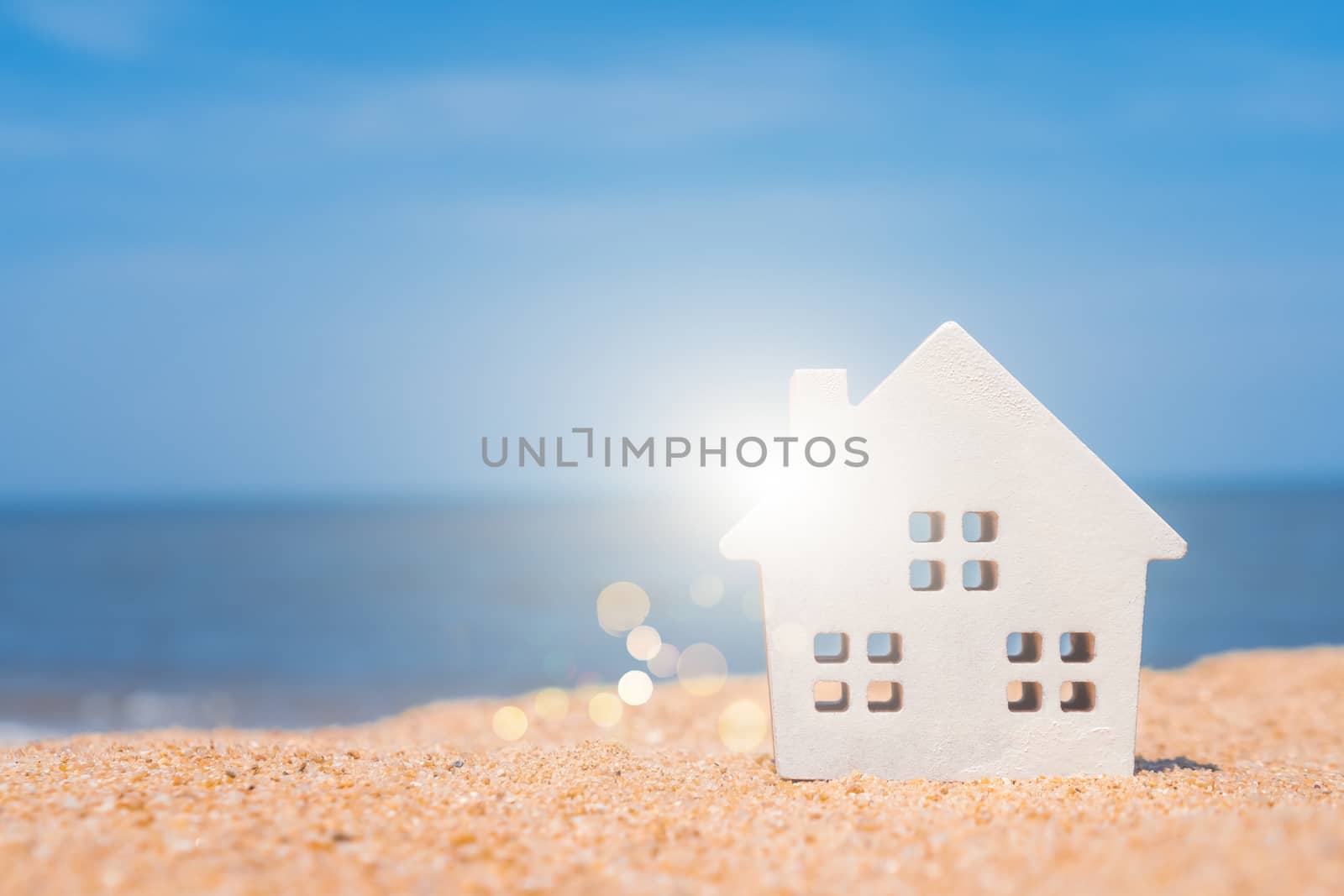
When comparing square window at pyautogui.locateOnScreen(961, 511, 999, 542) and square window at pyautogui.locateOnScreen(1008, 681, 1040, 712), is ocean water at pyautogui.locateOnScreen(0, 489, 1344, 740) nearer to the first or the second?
square window at pyautogui.locateOnScreen(1008, 681, 1040, 712)

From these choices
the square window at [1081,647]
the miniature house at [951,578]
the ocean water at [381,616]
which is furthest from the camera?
the ocean water at [381,616]

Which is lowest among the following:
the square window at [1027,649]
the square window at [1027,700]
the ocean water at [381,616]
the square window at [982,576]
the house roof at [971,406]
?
the ocean water at [381,616]

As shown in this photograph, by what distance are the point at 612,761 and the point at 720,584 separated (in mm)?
35345

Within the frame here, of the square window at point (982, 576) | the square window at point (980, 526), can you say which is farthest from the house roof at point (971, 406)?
the square window at point (982, 576)

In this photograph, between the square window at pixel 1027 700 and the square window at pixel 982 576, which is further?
the square window at pixel 1027 700

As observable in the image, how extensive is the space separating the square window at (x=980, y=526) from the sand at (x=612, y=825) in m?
2.17

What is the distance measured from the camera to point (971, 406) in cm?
869

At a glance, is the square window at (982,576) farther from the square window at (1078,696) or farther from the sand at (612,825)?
the sand at (612,825)

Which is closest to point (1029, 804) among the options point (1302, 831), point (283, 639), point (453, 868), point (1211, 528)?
point (1302, 831)

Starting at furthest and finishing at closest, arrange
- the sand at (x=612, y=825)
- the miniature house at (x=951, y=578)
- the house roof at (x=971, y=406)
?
1. the house roof at (x=971, y=406)
2. the miniature house at (x=951, y=578)
3. the sand at (x=612, y=825)

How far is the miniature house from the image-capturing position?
850cm

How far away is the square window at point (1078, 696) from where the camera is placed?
8.83m

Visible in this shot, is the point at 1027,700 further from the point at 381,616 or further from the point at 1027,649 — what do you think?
the point at 381,616

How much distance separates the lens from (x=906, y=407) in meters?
8.67
